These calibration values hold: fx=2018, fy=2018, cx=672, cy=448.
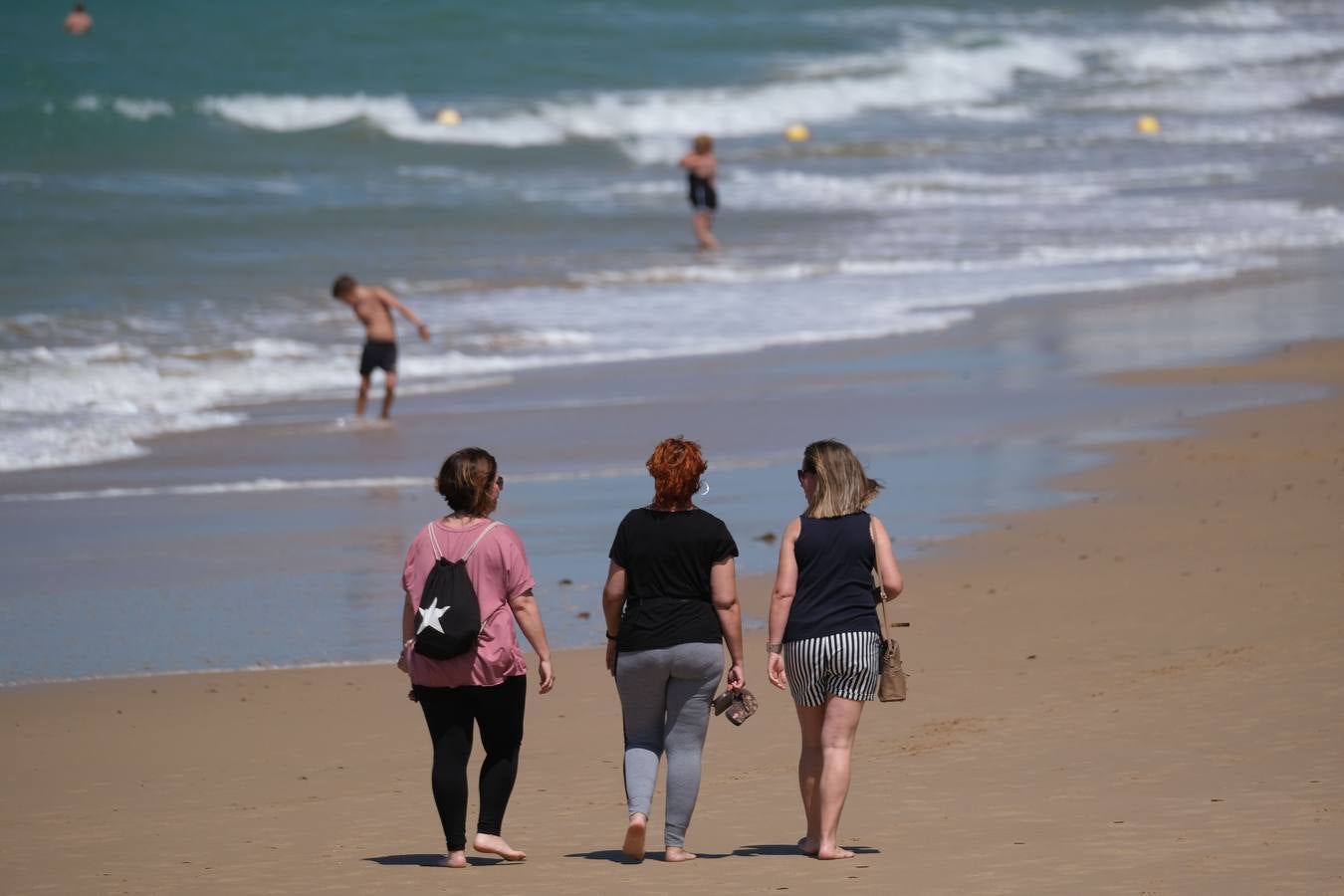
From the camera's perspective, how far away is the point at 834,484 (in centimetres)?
549

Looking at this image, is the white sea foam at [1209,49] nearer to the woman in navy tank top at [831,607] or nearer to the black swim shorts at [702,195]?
the black swim shorts at [702,195]

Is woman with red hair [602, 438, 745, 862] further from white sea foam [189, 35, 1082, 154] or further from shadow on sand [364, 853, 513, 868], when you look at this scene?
white sea foam [189, 35, 1082, 154]

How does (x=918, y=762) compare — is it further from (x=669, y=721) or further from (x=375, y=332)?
(x=375, y=332)

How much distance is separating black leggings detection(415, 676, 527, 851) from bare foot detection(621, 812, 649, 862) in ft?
1.32

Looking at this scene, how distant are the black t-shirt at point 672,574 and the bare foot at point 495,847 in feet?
2.14

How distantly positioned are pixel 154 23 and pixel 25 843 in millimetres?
45464

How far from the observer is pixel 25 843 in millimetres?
5926

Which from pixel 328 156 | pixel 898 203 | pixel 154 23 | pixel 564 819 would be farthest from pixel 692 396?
pixel 154 23

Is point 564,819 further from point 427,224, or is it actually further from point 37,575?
point 427,224

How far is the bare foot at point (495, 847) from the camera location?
5.52 metres

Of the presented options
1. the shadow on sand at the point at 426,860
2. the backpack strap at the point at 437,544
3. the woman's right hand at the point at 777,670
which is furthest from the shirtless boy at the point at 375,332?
the woman's right hand at the point at 777,670

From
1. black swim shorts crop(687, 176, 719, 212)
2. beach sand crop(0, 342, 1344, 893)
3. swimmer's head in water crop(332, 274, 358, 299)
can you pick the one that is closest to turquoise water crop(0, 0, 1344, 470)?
black swim shorts crop(687, 176, 719, 212)

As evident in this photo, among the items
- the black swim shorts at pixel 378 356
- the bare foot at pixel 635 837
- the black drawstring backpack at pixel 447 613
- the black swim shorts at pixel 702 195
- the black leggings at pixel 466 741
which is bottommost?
the bare foot at pixel 635 837

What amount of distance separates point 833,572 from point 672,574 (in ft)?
1.44
